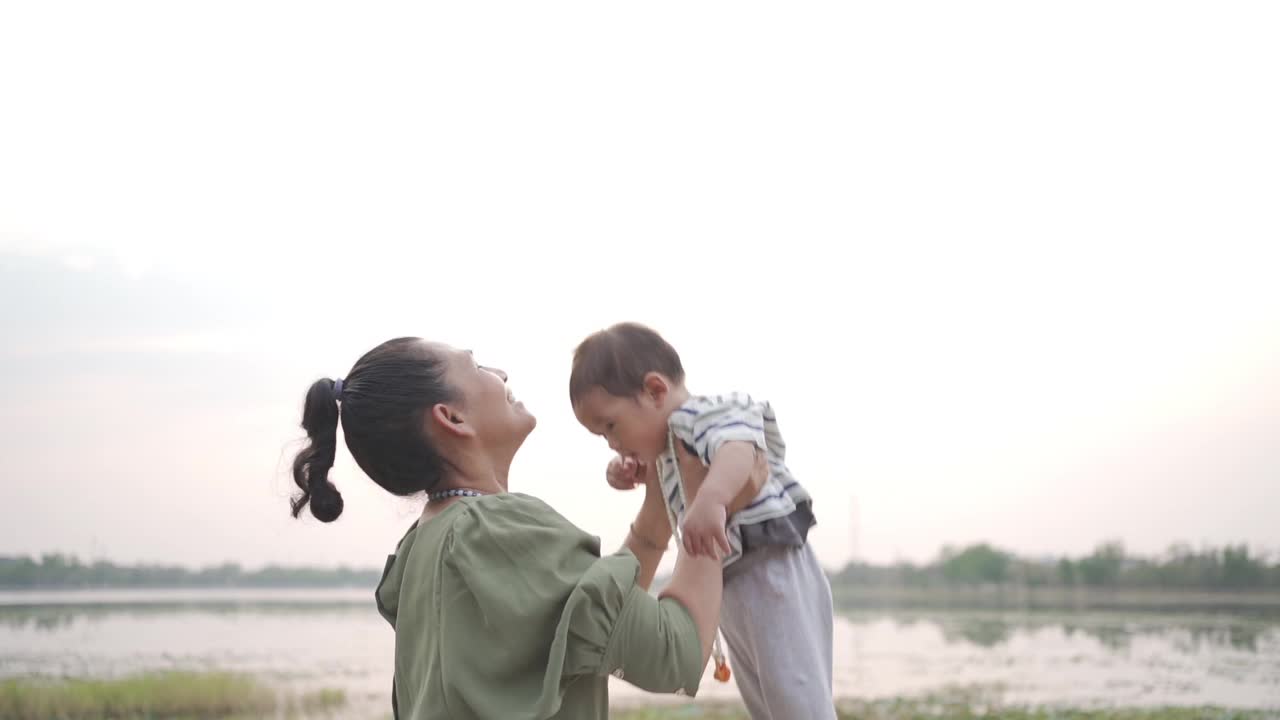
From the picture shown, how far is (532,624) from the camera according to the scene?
5.62ft

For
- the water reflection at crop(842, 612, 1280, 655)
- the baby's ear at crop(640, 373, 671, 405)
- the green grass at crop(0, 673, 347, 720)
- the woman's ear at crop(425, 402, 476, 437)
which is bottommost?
the water reflection at crop(842, 612, 1280, 655)

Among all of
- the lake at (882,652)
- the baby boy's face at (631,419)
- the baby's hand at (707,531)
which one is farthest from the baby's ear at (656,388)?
A: the lake at (882,652)

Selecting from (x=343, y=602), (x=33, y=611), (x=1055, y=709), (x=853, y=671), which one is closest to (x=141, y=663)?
(x=33, y=611)

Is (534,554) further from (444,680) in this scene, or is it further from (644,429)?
(644,429)

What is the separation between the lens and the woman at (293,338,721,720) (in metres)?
1.70

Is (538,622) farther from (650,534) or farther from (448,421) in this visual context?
(650,534)

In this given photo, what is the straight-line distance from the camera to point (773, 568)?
84.7 inches

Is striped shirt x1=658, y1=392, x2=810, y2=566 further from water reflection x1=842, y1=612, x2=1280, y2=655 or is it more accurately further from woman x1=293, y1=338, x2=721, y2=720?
water reflection x1=842, y1=612, x2=1280, y2=655

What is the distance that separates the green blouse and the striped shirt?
13.2 inches

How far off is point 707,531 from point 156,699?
9.95m

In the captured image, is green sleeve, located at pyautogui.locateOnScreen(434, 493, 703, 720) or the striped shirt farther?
the striped shirt

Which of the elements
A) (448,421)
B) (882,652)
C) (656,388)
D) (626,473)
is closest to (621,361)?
(656,388)

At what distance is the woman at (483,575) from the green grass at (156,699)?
919cm

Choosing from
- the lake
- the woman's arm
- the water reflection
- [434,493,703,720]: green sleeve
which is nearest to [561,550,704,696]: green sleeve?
[434,493,703,720]: green sleeve
